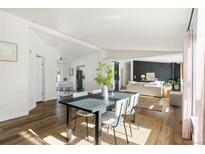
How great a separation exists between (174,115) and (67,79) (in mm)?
8612

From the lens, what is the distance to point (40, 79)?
6258 mm

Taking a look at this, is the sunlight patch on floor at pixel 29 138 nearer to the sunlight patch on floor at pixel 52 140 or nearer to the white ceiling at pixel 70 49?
the sunlight patch on floor at pixel 52 140

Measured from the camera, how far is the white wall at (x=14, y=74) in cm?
370

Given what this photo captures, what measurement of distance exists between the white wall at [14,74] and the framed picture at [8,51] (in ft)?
0.31

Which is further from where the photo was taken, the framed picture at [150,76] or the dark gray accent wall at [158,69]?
the framed picture at [150,76]

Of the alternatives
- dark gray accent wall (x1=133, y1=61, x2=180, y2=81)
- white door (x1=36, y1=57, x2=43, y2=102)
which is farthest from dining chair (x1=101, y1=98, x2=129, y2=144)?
dark gray accent wall (x1=133, y1=61, x2=180, y2=81)

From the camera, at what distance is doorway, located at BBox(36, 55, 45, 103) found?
6070 mm

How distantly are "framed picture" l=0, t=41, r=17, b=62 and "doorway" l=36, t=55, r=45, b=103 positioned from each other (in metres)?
2.05

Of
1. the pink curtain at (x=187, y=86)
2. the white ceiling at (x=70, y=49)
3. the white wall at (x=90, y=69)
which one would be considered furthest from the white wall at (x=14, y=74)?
the white wall at (x=90, y=69)

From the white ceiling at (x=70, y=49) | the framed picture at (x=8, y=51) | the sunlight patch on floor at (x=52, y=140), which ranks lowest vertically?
the sunlight patch on floor at (x=52, y=140)

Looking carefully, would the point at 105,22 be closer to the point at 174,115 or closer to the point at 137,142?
the point at 137,142

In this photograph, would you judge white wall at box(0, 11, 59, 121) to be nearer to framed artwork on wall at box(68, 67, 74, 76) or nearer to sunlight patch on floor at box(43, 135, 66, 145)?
sunlight patch on floor at box(43, 135, 66, 145)

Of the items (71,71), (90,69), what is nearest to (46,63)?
(90,69)

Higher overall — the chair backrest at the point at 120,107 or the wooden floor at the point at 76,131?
the chair backrest at the point at 120,107
